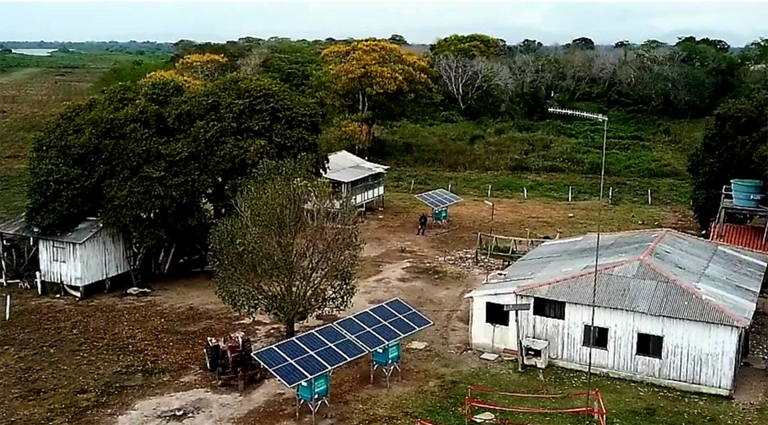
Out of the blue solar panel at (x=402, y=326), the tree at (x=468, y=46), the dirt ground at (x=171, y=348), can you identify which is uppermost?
the tree at (x=468, y=46)

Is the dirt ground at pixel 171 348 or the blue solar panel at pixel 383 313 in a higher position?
the blue solar panel at pixel 383 313

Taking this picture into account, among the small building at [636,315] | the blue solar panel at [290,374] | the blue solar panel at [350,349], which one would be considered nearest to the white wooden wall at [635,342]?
the small building at [636,315]

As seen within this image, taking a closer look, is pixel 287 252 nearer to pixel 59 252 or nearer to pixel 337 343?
pixel 337 343

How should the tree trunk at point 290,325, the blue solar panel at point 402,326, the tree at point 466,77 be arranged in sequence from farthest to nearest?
the tree at point 466,77 < the tree trunk at point 290,325 < the blue solar panel at point 402,326

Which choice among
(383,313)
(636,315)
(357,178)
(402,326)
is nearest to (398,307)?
(383,313)

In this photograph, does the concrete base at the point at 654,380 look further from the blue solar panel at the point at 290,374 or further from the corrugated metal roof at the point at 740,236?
the corrugated metal roof at the point at 740,236

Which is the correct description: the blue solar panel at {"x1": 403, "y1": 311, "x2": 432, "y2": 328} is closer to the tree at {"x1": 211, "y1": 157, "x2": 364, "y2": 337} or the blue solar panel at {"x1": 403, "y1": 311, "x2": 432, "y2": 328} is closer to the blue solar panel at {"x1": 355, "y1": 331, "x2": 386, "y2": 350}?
the blue solar panel at {"x1": 355, "y1": 331, "x2": 386, "y2": 350}
